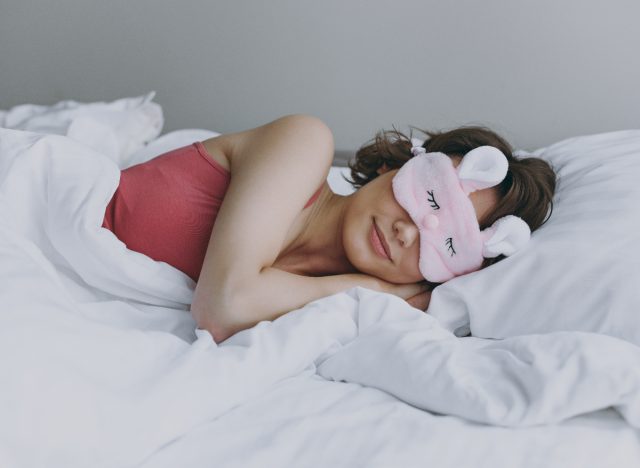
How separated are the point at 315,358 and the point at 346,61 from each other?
3.52 feet

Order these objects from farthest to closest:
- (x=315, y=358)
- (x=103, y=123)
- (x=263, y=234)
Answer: (x=103, y=123) < (x=263, y=234) < (x=315, y=358)

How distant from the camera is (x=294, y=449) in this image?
75 centimetres

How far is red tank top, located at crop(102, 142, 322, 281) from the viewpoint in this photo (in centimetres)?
117

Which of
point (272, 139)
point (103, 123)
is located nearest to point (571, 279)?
point (272, 139)

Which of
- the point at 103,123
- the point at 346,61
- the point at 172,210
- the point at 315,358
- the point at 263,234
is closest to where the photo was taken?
the point at 315,358

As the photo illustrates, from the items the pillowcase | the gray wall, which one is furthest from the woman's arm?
the gray wall

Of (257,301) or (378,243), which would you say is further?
(378,243)

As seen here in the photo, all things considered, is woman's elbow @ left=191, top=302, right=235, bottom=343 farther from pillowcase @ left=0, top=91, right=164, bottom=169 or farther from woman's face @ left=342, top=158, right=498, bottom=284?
pillowcase @ left=0, top=91, right=164, bottom=169

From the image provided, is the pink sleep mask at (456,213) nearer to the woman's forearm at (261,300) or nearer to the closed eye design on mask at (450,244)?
the closed eye design on mask at (450,244)

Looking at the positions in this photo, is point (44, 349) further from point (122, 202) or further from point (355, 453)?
point (122, 202)

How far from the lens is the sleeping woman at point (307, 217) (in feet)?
3.51

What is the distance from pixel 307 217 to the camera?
126cm

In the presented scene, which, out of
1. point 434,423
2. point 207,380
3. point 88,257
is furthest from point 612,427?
point 88,257

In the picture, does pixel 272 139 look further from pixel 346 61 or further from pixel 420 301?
pixel 346 61
